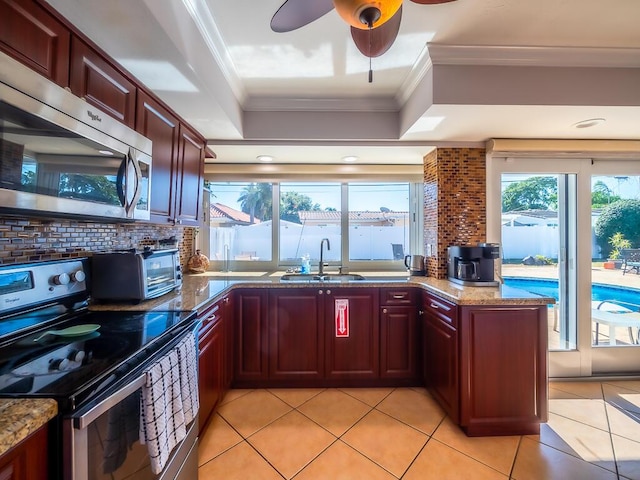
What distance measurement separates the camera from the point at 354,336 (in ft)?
7.60

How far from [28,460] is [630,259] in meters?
3.99

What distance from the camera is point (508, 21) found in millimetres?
1482

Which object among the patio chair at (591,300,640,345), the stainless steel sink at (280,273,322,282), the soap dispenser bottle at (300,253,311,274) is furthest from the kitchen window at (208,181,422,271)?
the patio chair at (591,300,640,345)

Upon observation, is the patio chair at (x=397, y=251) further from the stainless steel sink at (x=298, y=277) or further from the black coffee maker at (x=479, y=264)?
the stainless steel sink at (x=298, y=277)

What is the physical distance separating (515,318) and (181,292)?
2.24 m

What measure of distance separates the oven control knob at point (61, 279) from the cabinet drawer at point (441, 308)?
2.20 meters

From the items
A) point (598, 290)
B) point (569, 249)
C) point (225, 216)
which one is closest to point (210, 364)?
point (225, 216)

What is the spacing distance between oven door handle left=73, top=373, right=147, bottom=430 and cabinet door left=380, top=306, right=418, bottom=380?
5.96 ft

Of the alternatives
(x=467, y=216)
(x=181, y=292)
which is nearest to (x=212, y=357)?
(x=181, y=292)

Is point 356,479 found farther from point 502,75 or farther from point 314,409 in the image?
point 502,75

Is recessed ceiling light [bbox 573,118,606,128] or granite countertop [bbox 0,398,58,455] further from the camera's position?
recessed ceiling light [bbox 573,118,606,128]

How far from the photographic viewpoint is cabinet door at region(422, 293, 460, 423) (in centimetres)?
183

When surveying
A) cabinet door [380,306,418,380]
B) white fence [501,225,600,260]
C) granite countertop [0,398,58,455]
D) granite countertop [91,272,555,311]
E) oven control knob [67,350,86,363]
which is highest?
white fence [501,225,600,260]

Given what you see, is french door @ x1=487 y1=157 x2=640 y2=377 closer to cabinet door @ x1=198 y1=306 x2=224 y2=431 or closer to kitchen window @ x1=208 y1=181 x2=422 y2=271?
kitchen window @ x1=208 y1=181 x2=422 y2=271
